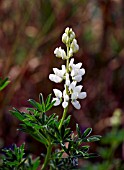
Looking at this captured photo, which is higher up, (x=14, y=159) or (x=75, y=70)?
(x=75, y=70)

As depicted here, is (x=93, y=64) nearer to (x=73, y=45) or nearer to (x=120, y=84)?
(x=120, y=84)

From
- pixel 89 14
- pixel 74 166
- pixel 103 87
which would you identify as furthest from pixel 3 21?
pixel 74 166

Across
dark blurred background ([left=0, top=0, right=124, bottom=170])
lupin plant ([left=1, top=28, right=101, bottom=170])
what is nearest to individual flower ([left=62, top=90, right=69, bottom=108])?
lupin plant ([left=1, top=28, right=101, bottom=170])

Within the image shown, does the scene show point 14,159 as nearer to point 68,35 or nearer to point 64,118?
point 64,118

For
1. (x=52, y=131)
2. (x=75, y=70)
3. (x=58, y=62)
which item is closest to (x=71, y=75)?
(x=75, y=70)

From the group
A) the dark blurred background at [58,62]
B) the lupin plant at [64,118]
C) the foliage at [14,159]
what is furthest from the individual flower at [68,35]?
the dark blurred background at [58,62]

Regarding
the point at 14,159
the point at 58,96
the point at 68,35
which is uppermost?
the point at 68,35

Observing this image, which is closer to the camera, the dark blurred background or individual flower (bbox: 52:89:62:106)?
individual flower (bbox: 52:89:62:106)

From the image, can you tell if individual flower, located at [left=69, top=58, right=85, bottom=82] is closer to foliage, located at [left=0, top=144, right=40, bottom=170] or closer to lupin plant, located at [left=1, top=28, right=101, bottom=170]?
lupin plant, located at [left=1, top=28, right=101, bottom=170]
